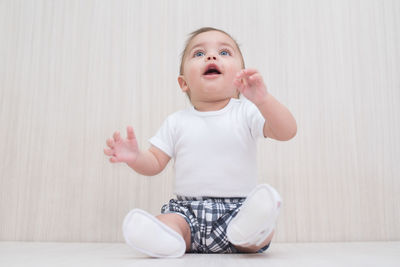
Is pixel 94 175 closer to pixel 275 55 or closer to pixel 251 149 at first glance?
pixel 251 149

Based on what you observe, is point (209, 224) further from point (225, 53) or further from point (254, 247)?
point (225, 53)

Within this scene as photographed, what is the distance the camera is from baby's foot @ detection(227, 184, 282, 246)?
0.57 m

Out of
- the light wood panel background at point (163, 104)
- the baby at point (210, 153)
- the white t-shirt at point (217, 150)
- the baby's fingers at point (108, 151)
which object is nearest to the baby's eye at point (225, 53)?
the baby at point (210, 153)

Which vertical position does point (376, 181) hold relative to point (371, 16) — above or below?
below

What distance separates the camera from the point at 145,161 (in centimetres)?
81

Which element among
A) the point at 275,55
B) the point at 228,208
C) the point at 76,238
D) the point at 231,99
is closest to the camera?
the point at 228,208

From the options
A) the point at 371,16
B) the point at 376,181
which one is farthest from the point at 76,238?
the point at 371,16

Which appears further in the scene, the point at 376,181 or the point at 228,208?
the point at 376,181

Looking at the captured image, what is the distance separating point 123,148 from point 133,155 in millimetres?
25

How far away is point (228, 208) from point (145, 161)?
0.20 meters

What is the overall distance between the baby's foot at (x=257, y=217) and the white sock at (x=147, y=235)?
10cm

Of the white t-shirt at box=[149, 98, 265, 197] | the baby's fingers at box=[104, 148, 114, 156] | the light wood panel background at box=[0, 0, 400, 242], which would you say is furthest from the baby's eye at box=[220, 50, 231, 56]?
the baby's fingers at box=[104, 148, 114, 156]

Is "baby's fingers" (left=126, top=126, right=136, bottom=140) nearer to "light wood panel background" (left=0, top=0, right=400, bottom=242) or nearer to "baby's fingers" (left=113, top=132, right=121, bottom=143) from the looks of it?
"baby's fingers" (left=113, top=132, right=121, bottom=143)

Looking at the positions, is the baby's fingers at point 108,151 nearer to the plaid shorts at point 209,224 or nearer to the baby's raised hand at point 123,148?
the baby's raised hand at point 123,148
